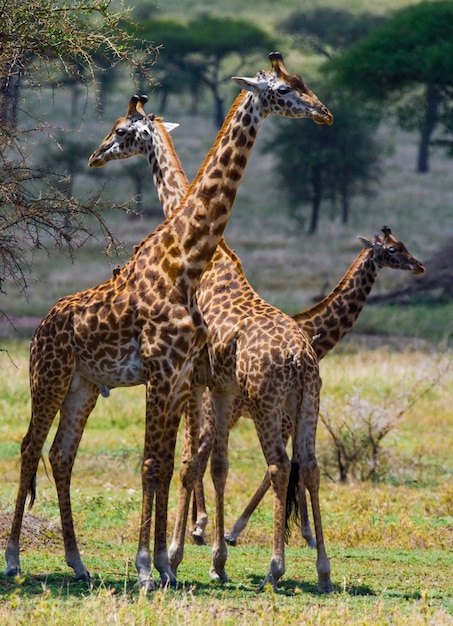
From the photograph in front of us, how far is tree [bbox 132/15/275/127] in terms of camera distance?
49.7 meters

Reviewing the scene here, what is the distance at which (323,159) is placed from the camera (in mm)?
39469

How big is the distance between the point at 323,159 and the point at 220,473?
3198 centimetres

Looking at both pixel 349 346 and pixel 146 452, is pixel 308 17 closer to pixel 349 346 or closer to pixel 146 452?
pixel 349 346

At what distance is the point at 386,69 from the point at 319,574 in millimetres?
24376

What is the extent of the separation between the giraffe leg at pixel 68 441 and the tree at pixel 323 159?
104 ft

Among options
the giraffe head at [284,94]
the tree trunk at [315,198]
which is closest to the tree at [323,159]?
the tree trunk at [315,198]

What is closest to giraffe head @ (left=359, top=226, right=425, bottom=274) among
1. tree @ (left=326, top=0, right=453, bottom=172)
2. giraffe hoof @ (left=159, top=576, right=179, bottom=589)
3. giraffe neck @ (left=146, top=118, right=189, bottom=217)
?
giraffe neck @ (left=146, top=118, right=189, bottom=217)

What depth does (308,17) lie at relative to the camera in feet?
196

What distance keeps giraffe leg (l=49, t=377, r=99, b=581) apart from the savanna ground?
406mm

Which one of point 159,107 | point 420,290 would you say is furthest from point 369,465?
point 159,107

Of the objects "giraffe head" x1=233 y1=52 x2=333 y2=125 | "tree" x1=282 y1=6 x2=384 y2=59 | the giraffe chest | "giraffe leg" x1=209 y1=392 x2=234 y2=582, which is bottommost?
"giraffe leg" x1=209 y1=392 x2=234 y2=582

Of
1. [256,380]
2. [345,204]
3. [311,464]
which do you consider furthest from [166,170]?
[345,204]

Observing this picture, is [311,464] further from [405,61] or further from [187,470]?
[405,61]

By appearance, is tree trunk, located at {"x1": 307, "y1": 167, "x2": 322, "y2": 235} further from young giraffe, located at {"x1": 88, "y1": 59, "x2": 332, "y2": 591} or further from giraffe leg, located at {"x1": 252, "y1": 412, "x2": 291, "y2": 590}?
giraffe leg, located at {"x1": 252, "y1": 412, "x2": 291, "y2": 590}
